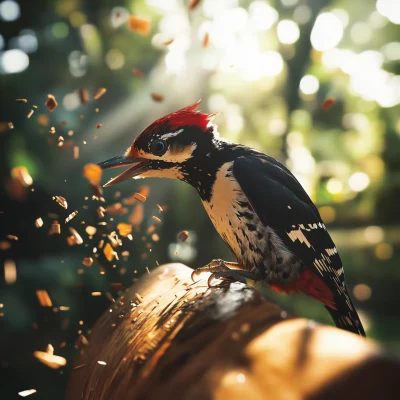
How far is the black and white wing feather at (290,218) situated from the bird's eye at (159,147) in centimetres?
34

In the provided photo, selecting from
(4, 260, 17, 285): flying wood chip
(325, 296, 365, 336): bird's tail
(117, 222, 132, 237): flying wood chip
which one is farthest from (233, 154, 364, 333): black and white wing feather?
(4, 260, 17, 285): flying wood chip

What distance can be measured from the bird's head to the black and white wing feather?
0.23 m

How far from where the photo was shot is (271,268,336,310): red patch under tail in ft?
6.96

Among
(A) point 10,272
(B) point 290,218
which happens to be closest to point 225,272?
(B) point 290,218

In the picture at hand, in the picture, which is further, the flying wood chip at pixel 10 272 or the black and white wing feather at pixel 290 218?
the flying wood chip at pixel 10 272

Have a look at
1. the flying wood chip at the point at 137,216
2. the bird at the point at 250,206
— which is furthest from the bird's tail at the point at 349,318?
the flying wood chip at the point at 137,216

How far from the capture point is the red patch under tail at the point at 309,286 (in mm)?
2121

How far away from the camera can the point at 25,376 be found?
3.74m

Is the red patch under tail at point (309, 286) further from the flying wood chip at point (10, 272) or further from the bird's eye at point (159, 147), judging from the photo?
A: the flying wood chip at point (10, 272)

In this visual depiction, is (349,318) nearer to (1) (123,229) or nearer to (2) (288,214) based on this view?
(2) (288,214)

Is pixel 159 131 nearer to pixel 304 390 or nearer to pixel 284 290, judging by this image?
pixel 284 290

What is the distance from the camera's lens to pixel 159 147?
2.19 metres

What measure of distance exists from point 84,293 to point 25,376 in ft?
2.76

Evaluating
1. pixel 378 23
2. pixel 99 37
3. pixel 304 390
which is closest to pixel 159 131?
pixel 304 390
